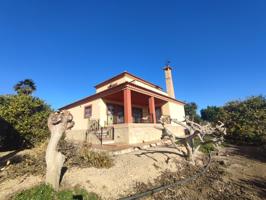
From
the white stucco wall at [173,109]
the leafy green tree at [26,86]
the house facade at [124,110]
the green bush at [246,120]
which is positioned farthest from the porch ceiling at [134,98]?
the leafy green tree at [26,86]

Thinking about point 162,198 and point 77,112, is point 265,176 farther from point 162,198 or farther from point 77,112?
point 77,112

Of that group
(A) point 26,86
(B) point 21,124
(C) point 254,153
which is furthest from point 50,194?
(A) point 26,86

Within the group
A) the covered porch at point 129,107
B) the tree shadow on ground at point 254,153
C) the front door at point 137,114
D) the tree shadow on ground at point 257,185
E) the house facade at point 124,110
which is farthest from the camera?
the front door at point 137,114

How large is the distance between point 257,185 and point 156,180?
3502 mm

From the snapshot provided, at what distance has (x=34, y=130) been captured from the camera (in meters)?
10.3

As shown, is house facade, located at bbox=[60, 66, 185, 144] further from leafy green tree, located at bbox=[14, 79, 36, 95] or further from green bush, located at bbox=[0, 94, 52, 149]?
leafy green tree, located at bbox=[14, 79, 36, 95]

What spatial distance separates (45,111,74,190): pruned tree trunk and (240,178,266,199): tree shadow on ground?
574cm

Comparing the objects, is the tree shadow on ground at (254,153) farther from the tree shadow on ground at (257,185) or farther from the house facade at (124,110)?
the house facade at (124,110)

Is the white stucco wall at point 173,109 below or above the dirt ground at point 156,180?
above

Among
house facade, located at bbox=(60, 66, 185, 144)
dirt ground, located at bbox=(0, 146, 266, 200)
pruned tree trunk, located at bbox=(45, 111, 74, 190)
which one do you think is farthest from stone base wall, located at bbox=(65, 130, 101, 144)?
pruned tree trunk, located at bbox=(45, 111, 74, 190)

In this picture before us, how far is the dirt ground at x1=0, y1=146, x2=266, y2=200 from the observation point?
13.5 feet

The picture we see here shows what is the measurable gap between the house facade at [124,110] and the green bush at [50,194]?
17.1ft

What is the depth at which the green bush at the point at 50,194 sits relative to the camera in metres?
3.27

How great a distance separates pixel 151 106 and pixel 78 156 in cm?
846
